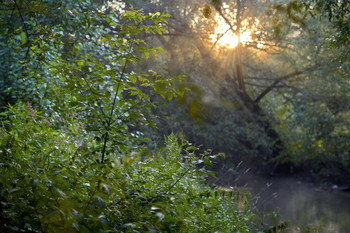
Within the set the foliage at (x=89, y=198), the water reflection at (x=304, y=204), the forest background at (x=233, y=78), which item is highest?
the forest background at (x=233, y=78)

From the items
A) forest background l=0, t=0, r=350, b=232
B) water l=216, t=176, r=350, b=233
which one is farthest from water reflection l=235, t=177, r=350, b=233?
forest background l=0, t=0, r=350, b=232

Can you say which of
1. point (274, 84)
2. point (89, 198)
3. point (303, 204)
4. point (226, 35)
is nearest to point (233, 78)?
point (274, 84)

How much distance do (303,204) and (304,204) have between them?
0.09 ft

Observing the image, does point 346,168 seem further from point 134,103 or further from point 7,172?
point 7,172

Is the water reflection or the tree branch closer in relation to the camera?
the water reflection

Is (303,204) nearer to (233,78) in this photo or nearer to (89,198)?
(233,78)

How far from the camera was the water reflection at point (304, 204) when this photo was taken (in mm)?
9108

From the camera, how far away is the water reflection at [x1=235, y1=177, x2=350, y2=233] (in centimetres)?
911

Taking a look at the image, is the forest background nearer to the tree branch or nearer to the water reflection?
the tree branch

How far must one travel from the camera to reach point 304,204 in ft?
40.2

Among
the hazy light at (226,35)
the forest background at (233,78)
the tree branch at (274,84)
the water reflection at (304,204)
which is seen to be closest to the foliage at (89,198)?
the water reflection at (304,204)

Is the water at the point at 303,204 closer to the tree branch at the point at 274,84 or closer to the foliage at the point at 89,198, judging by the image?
the tree branch at the point at 274,84

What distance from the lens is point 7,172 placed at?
9.81 feet

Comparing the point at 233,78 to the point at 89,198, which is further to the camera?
the point at 233,78
